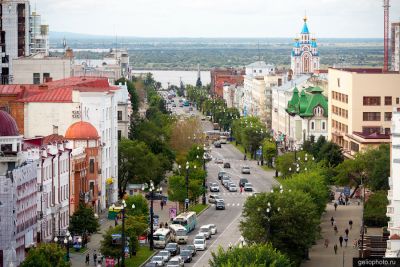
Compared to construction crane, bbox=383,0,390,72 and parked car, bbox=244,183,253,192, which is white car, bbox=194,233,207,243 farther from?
construction crane, bbox=383,0,390,72

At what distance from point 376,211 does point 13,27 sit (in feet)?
263

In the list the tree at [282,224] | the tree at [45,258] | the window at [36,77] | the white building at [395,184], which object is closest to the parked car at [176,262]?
the tree at [282,224]

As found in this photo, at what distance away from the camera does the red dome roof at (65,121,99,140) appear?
99750 millimetres

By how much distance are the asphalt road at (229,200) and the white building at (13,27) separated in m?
23.2

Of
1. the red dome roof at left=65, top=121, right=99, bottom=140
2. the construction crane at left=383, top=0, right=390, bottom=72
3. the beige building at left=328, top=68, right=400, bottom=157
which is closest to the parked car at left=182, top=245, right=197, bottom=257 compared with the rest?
the red dome roof at left=65, top=121, right=99, bottom=140

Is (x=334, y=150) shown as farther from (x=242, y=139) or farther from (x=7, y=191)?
(x=7, y=191)

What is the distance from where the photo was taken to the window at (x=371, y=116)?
137 metres

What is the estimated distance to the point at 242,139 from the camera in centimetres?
16350

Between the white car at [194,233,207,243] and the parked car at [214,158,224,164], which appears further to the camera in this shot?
the parked car at [214,158,224,164]

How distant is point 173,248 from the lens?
81.6m

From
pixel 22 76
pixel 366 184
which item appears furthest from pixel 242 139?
pixel 366 184

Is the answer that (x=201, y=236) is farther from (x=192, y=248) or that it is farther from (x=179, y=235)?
(x=192, y=248)

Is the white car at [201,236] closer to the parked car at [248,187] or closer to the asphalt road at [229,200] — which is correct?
the asphalt road at [229,200]

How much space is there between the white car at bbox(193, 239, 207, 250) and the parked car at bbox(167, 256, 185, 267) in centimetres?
609
